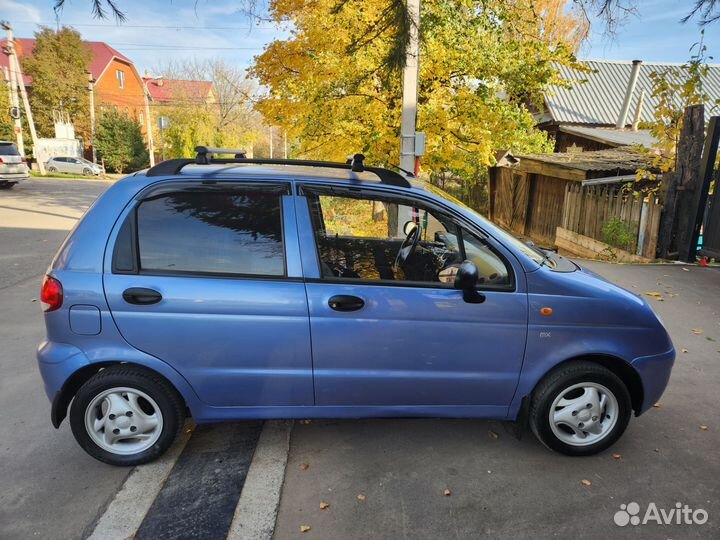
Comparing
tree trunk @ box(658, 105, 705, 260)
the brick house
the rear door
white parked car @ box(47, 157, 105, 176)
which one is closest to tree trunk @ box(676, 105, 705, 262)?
tree trunk @ box(658, 105, 705, 260)

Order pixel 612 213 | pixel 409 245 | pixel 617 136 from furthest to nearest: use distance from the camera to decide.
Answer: pixel 617 136, pixel 612 213, pixel 409 245

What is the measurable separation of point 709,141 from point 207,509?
9.09 metres

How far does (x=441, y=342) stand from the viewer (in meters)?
2.92

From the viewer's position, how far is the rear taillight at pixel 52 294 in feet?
9.17

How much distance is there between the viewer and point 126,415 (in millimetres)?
2951

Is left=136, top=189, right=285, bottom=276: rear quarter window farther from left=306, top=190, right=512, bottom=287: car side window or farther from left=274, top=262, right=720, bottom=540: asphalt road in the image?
left=274, top=262, right=720, bottom=540: asphalt road

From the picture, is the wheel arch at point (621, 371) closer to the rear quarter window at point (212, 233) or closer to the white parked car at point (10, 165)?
the rear quarter window at point (212, 233)

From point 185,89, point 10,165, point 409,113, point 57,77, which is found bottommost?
point 10,165

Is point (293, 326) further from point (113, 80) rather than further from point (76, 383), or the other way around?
point (113, 80)

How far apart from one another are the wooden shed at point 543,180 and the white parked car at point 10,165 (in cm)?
1950

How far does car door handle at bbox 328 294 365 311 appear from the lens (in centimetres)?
284
